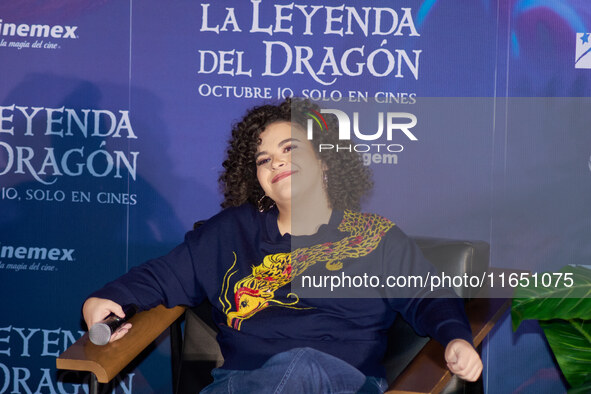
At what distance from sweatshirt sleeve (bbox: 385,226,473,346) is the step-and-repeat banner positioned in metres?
0.64

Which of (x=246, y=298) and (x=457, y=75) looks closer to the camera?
(x=246, y=298)

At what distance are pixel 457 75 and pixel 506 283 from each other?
85 cm

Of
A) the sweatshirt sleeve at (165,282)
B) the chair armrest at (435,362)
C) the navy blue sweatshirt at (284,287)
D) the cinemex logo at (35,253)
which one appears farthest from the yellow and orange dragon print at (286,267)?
the cinemex logo at (35,253)

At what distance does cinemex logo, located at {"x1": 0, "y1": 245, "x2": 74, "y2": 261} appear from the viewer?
283 centimetres

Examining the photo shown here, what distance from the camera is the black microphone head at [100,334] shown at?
1.79m

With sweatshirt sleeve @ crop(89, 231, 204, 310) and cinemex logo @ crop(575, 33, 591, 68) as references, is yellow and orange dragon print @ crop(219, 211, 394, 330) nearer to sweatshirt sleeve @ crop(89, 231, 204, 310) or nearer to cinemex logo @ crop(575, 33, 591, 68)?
sweatshirt sleeve @ crop(89, 231, 204, 310)

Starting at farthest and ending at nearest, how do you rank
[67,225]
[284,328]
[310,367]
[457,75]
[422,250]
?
[67,225], [457,75], [422,250], [284,328], [310,367]

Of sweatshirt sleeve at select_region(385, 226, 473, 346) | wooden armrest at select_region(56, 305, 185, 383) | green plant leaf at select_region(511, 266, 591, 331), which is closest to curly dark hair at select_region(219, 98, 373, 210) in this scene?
sweatshirt sleeve at select_region(385, 226, 473, 346)

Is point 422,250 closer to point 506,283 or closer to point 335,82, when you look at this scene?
point 506,283

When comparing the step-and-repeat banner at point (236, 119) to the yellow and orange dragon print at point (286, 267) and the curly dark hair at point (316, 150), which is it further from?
the yellow and orange dragon print at point (286, 267)

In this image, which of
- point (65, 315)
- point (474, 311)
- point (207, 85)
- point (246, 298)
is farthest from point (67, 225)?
point (474, 311)

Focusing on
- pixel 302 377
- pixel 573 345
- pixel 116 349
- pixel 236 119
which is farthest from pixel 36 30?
pixel 573 345

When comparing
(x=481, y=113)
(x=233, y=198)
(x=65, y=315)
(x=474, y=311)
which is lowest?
(x=65, y=315)

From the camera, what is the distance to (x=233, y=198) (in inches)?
91.2
